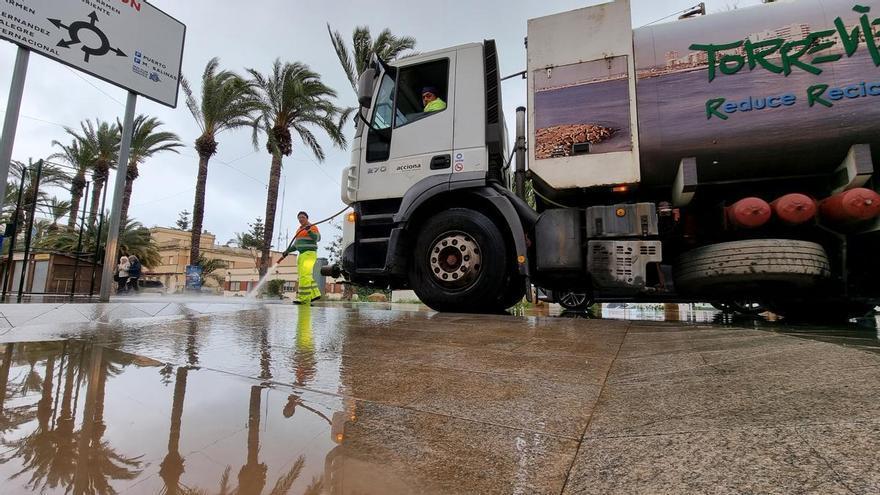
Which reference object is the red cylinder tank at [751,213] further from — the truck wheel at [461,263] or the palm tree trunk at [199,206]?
the palm tree trunk at [199,206]

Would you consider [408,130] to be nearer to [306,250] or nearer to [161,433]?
[306,250]

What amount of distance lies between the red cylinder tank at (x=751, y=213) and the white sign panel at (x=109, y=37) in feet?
25.2

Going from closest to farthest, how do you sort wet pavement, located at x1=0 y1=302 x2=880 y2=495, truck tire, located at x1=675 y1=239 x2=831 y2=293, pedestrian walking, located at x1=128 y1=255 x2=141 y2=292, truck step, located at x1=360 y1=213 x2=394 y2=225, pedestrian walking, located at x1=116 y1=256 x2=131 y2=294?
wet pavement, located at x1=0 y1=302 x2=880 y2=495 → truck tire, located at x1=675 y1=239 x2=831 y2=293 → truck step, located at x1=360 y1=213 x2=394 y2=225 → pedestrian walking, located at x1=116 y1=256 x2=131 y2=294 → pedestrian walking, located at x1=128 y1=255 x2=141 y2=292

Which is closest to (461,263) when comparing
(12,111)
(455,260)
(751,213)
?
(455,260)

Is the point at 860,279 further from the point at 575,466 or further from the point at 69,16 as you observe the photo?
the point at 69,16

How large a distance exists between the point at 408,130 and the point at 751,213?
3781 millimetres

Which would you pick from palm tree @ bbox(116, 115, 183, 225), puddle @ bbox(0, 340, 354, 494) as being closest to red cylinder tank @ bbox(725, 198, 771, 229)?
puddle @ bbox(0, 340, 354, 494)

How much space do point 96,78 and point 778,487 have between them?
782 centimetres

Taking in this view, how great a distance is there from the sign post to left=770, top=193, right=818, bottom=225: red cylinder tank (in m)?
7.79

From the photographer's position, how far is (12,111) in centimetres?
502

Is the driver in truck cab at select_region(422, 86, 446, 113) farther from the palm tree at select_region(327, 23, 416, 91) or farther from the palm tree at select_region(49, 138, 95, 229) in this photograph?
the palm tree at select_region(49, 138, 95, 229)

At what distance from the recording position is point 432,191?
196 inches

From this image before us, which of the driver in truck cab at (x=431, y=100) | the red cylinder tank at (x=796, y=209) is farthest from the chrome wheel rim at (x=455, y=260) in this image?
the red cylinder tank at (x=796, y=209)

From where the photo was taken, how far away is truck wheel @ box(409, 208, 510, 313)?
186 inches
